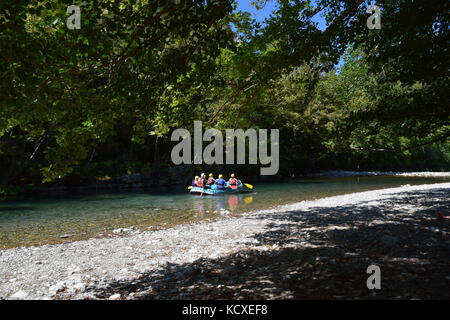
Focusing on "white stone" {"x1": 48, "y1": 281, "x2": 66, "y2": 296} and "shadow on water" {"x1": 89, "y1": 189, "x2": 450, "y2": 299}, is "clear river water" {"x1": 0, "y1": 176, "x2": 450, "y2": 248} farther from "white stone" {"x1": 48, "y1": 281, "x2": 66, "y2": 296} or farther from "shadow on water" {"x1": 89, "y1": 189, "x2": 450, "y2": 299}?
"shadow on water" {"x1": 89, "y1": 189, "x2": 450, "y2": 299}

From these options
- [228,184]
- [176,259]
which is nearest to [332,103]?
[228,184]

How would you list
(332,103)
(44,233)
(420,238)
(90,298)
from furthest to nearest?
1. (332,103)
2. (44,233)
3. (420,238)
4. (90,298)

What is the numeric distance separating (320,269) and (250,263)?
1.41 metres

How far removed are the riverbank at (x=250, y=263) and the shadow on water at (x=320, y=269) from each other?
15mm

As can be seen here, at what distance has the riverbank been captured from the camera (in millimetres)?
4512

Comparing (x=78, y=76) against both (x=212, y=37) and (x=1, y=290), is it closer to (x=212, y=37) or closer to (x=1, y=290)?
(x=212, y=37)

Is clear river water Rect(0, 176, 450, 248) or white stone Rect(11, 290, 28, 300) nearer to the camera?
white stone Rect(11, 290, 28, 300)

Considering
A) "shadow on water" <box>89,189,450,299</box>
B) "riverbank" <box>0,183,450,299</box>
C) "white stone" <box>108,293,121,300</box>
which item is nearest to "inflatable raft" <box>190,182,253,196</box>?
"riverbank" <box>0,183,450,299</box>

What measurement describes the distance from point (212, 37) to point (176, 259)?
4772 millimetres

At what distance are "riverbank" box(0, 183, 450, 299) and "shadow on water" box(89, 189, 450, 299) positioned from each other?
2 centimetres

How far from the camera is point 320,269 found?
16.9ft

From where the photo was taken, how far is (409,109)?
6.20 m

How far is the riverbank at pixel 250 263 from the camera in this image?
4.51 metres

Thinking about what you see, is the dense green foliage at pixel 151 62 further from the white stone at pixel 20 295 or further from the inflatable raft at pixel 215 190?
the inflatable raft at pixel 215 190
